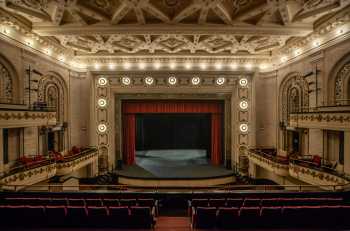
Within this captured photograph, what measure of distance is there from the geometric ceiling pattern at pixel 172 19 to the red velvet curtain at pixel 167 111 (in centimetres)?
493

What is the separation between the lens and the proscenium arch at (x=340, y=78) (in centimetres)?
863

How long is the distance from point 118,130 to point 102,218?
10.0 meters

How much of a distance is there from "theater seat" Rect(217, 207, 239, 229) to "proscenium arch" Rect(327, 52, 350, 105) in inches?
272

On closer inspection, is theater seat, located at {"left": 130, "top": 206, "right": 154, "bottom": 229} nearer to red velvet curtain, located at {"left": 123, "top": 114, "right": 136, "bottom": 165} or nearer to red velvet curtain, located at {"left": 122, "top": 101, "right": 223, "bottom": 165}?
red velvet curtain, located at {"left": 122, "top": 101, "right": 223, "bottom": 165}

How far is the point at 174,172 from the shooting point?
1308 cm

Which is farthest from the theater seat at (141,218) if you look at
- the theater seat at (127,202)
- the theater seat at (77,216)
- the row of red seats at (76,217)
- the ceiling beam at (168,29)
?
the ceiling beam at (168,29)

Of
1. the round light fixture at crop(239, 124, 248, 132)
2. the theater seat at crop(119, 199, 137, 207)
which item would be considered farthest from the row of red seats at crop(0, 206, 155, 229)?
the round light fixture at crop(239, 124, 248, 132)

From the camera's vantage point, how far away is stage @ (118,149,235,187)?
39.7 feet

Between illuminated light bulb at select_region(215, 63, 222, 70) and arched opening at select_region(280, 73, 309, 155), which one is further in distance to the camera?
illuminated light bulb at select_region(215, 63, 222, 70)

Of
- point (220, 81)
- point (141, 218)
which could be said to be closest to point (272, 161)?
point (220, 81)

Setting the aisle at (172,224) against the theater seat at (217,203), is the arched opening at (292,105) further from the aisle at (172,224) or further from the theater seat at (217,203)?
the aisle at (172,224)

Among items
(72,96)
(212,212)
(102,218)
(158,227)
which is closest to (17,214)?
(102,218)

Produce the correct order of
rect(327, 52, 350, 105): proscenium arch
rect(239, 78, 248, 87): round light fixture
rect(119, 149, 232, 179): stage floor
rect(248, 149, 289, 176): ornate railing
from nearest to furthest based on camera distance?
rect(327, 52, 350, 105): proscenium arch
rect(248, 149, 289, 176): ornate railing
rect(119, 149, 232, 179): stage floor
rect(239, 78, 248, 87): round light fixture

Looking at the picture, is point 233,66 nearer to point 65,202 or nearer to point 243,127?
point 243,127
